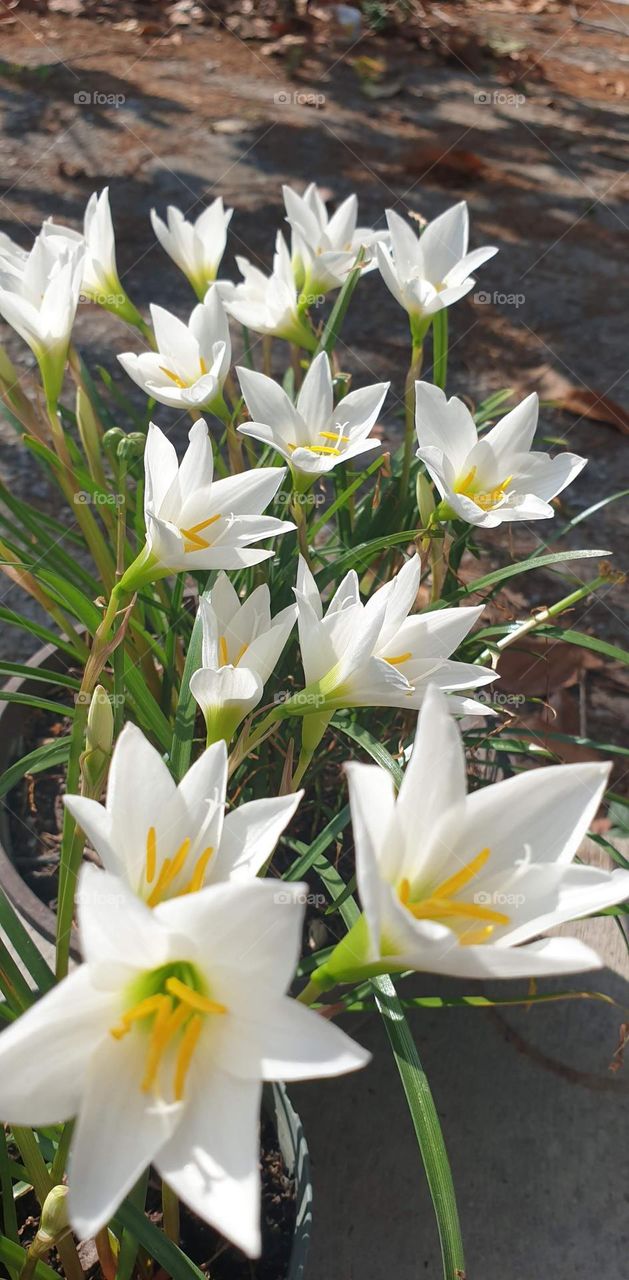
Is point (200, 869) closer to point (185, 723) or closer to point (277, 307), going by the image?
point (185, 723)

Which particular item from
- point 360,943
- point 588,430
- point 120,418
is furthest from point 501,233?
point 360,943

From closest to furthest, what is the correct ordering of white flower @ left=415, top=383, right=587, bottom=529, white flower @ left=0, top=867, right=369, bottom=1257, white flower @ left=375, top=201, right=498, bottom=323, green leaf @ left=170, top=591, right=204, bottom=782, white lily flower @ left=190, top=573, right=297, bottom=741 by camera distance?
white flower @ left=0, top=867, right=369, bottom=1257
white lily flower @ left=190, top=573, right=297, bottom=741
green leaf @ left=170, top=591, right=204, bottom=782
white flower @ left=415, top=383, right=587, bottom=529
white flower @ left=375, top=201, right=498, bottom=323

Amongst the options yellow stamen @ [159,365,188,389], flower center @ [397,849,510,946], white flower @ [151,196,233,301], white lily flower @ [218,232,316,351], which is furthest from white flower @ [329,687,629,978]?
white flower @ [151,196,233,301]

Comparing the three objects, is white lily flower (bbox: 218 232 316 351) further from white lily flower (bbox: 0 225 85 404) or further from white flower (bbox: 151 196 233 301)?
white lily flower (bbox: 0 225 85 404)

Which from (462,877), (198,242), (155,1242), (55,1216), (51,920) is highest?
(198,242)

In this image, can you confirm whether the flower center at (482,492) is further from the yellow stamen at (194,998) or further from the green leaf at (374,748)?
the yellow stamen at (194,998)

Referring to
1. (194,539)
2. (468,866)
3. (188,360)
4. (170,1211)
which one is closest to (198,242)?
(188,360)
